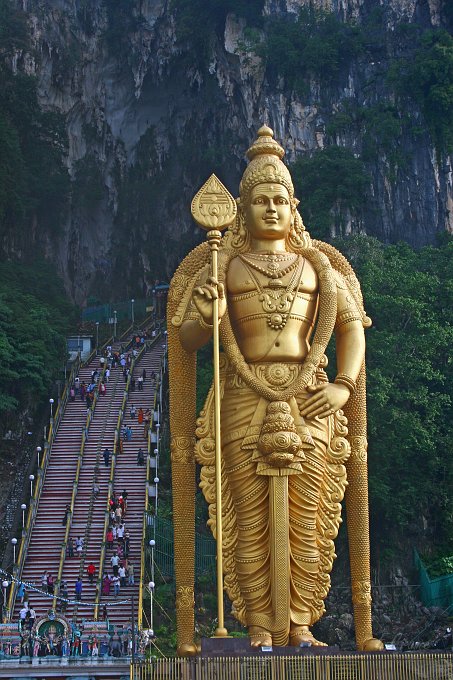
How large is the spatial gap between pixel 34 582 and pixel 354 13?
21.6 m

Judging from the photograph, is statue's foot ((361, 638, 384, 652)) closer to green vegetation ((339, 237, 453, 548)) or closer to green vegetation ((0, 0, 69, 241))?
green vegetation ((339, 237, 453, 548))

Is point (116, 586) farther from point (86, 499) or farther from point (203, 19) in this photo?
point (203, 19)

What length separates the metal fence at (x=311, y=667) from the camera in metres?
12.3

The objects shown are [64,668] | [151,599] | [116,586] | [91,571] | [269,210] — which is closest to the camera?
[269,210]

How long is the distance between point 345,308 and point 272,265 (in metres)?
0.84

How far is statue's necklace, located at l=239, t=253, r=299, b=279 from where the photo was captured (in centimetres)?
1438

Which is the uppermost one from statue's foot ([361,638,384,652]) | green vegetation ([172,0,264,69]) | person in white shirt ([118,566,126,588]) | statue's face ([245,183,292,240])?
green vegetation ([172,0,264,69])

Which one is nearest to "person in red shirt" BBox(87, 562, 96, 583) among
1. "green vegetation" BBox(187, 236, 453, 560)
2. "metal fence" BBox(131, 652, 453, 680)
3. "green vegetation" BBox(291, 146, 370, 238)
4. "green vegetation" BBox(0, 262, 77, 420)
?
"green vegetation" BBox(187, 236, 453, 560)

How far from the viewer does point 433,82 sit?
3697 cm

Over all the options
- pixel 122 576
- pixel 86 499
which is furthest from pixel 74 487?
pixel 122 576

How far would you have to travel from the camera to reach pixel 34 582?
2377 centimetres

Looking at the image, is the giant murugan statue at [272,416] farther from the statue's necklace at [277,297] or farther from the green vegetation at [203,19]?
the green vegetation at [203,19]

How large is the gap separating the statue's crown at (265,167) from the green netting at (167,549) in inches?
435

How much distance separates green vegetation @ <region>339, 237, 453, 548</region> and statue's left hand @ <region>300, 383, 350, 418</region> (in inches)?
461
